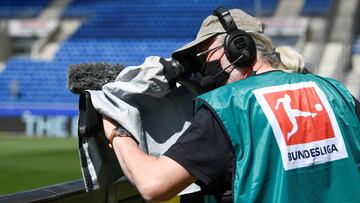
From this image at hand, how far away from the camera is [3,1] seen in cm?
2927

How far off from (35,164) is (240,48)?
31.2 ft

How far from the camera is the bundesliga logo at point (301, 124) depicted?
2.07 meters

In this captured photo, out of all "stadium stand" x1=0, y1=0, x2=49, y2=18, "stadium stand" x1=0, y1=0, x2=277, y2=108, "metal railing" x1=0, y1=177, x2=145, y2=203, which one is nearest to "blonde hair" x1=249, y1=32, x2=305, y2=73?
"metal railing" x1=0, y1=177, x2=145, y2=203

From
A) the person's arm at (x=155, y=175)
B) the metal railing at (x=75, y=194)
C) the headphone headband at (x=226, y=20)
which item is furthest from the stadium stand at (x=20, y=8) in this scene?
the person's arm at (x=155, y=175)

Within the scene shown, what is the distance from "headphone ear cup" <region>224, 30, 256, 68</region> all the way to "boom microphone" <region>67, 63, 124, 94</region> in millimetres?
454

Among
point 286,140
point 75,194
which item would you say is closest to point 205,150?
point 286,140

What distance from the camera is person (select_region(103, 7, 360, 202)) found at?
205cm

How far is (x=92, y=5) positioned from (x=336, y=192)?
2685 cm

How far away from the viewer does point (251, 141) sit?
2.05 metres

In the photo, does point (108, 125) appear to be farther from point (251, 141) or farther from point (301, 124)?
point (301, 124)

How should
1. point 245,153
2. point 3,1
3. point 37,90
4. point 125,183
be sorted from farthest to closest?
point 3,1, point 37,90, point 125,183, point 245,153

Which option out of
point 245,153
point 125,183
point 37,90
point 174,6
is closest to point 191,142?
point 245,153

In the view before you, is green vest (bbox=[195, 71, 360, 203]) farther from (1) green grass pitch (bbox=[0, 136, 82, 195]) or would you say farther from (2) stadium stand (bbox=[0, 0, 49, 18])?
Result: (2) stadium stand (bbox=[0, 0, 49, 18])

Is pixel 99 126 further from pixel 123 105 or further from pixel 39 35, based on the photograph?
pixel 39 35
